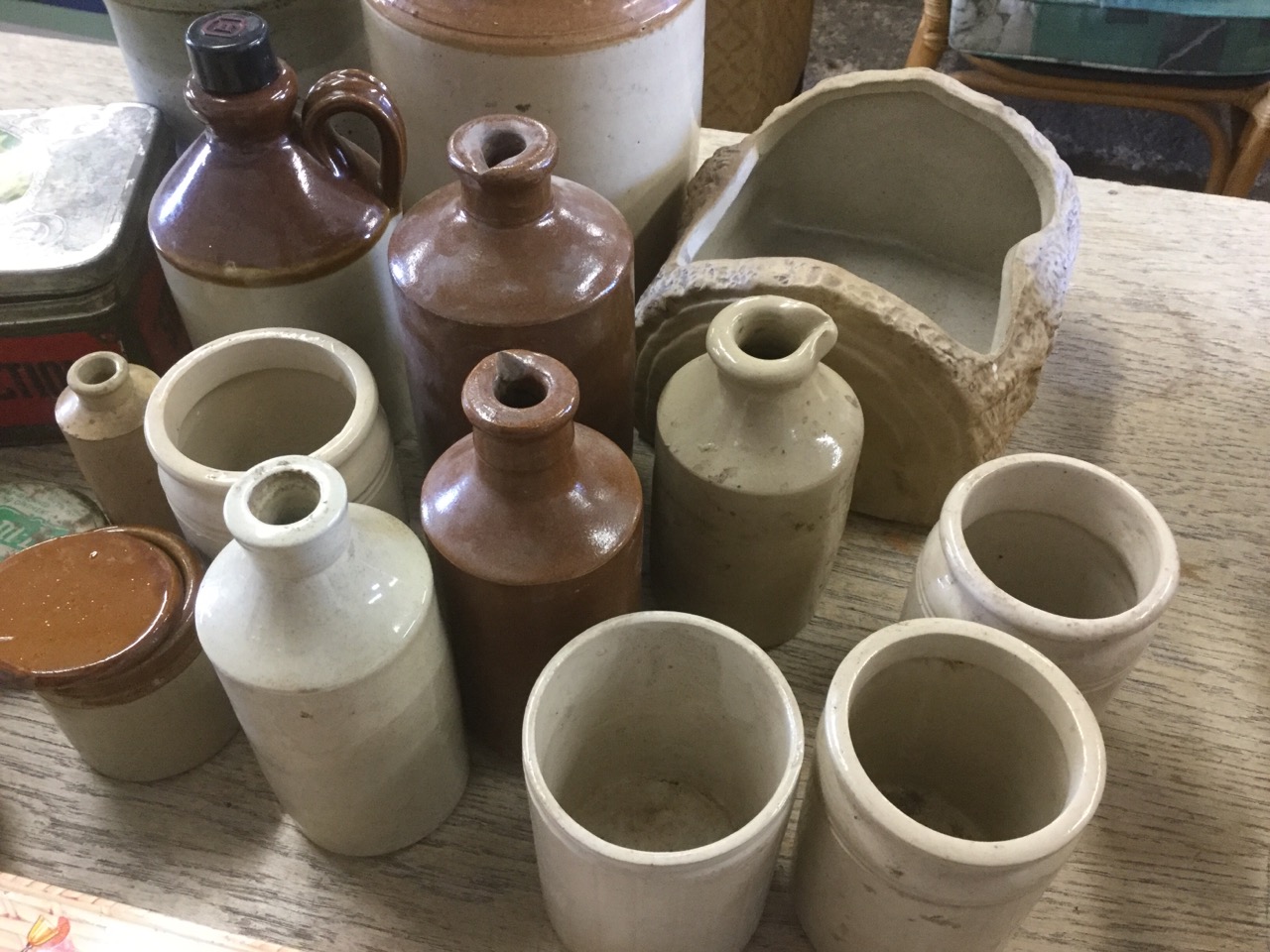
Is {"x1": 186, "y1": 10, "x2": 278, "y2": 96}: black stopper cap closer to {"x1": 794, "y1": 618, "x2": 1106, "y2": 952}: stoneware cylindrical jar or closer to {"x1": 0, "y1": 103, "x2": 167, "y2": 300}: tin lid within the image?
{"x1": 0, "y1": 103, "x2": 167, "y2": 300}: tin lid

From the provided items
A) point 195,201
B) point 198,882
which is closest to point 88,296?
point 195,201

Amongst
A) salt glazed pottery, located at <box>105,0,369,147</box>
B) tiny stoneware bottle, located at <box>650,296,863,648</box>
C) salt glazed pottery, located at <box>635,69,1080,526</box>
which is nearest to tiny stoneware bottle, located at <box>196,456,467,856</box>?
tiny stoneware bottle, located at <box>650,296,863,648</box>

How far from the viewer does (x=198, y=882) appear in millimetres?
603

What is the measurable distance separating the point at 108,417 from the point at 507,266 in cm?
27

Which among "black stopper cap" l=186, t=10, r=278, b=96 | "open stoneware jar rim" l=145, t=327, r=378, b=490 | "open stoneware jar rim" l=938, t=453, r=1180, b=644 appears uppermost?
"black stopper cap" l=186, t=10, r=278, b=96

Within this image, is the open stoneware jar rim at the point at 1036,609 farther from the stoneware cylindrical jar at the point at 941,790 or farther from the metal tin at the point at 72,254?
the metal tin at the point at 72,254

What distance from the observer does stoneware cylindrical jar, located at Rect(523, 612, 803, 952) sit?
1.57ft

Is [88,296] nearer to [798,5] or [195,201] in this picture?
[195,201]

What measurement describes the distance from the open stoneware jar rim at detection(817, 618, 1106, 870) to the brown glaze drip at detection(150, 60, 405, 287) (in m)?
0.42

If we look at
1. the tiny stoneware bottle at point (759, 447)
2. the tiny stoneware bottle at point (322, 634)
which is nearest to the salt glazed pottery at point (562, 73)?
the tiny stoneware bottle at point (759, 447)

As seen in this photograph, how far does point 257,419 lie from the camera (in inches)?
27.1

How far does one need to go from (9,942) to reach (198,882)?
13cm

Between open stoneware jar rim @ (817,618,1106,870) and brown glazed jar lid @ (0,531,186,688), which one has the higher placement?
open stoneware jar rim @ (817,618,1106,870)

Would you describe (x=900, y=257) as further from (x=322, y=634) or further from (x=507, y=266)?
(x=322, y=634)
